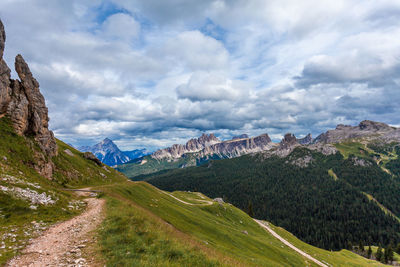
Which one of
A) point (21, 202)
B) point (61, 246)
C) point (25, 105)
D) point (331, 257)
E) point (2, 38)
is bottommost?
point (331, 257)

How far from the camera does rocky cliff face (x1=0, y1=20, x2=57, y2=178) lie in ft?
161

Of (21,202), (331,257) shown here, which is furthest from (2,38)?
(331,257)

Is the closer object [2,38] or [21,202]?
[21,202]

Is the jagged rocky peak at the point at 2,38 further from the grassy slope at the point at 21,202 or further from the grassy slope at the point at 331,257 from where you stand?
the grassy slope at the point at 331,257

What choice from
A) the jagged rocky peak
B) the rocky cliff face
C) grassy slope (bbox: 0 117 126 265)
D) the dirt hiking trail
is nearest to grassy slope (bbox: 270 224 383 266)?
the dirt hiking trail

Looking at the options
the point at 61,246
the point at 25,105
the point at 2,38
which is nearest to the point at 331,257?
the point at 61,246

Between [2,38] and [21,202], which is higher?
[2,38]

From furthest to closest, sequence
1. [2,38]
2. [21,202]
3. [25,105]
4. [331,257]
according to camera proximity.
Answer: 1. [331,257]
2. [25,105]
3. [2,38]
4. [21,202]

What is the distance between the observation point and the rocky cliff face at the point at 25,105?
49.1 m

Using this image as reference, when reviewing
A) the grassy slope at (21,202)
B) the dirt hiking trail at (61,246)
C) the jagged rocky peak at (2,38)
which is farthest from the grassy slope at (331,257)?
the jagged rocky peak at (2,38)

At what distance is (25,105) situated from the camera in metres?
54.3

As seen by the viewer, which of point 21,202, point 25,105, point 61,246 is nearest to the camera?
point 61,246

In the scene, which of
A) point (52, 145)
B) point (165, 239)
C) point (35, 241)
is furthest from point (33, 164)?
point (165, 239)

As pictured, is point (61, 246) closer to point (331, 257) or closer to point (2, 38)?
point (2, 38)
